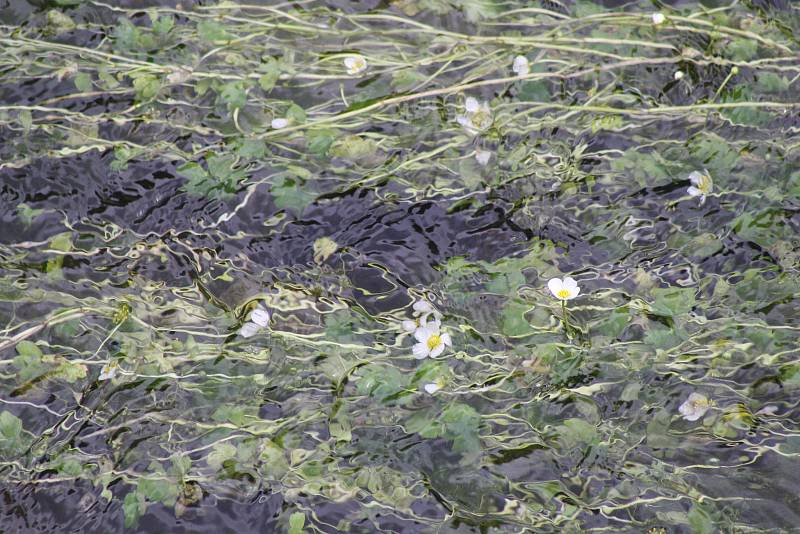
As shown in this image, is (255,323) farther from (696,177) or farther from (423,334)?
(696,177)

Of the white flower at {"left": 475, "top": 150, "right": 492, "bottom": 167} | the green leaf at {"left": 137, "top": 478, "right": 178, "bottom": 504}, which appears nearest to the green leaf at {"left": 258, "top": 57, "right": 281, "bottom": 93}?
the white flower at {"left": 475, "top": 150, "right": 492, "bottom": 167}

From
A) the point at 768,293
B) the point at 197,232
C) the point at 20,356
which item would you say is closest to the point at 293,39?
the point at 197,232

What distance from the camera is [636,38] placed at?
8.12 feet

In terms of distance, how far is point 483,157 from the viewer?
232cm

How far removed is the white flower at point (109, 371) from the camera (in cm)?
197

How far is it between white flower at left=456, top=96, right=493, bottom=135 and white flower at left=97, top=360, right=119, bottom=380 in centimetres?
124

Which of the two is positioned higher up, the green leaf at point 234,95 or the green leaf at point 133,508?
the green leaf at point 234,95

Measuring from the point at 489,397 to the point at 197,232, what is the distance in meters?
1.00

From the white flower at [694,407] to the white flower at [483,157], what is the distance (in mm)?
914

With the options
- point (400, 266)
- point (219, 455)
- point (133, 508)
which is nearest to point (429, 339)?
point (400, 266)

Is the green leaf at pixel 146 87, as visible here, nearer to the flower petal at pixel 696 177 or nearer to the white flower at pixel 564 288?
the white flower at pixel 564 288

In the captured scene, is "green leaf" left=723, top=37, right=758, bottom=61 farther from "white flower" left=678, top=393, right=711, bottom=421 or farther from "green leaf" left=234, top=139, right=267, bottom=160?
"green leaf" left=234, top=139, right=267, bottom=160

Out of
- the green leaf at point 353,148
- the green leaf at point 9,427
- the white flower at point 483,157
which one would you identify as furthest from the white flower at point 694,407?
the green leaf at point 9,427

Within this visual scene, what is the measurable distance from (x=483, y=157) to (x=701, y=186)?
2.11 feet
